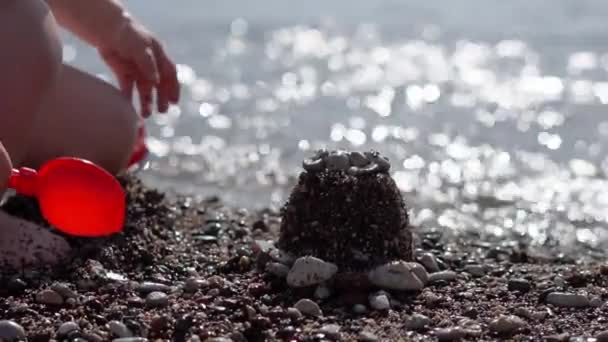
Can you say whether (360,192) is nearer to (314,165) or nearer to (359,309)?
(314,165)

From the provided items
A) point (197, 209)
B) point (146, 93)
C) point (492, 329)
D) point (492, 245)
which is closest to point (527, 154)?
point (492, 245)

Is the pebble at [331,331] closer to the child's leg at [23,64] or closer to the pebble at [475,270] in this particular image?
the pebble at [475,270]

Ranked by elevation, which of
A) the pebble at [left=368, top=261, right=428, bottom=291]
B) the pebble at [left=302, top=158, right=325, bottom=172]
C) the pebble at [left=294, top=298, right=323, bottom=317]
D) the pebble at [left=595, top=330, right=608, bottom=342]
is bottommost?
the pebble at [left=595, top=330, right=608, bottom=342]

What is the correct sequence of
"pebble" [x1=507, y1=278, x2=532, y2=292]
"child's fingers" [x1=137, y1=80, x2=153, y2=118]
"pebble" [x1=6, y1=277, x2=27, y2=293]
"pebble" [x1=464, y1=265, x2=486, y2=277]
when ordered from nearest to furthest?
"pebble" [x1=6, y1=277, x2=27, y2=293], "pebble" [x1=507, y1=278, x2=532, y2=292], "pebble" [x1=464, y1=265, x2=486, y2=277], "child's fingers" [x1=137, y1=80, x2=153, y2=118]

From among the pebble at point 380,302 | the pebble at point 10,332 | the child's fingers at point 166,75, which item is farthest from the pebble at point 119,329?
the child's fingers at point 166,75

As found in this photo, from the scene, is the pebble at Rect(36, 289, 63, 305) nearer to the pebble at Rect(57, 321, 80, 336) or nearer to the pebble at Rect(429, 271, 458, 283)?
the pebble at Rect(57, 321, 80, 336)

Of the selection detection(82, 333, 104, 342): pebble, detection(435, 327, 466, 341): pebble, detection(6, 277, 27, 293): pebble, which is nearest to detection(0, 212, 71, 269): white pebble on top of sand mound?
detection(6, 277, 27, 293): pebble
